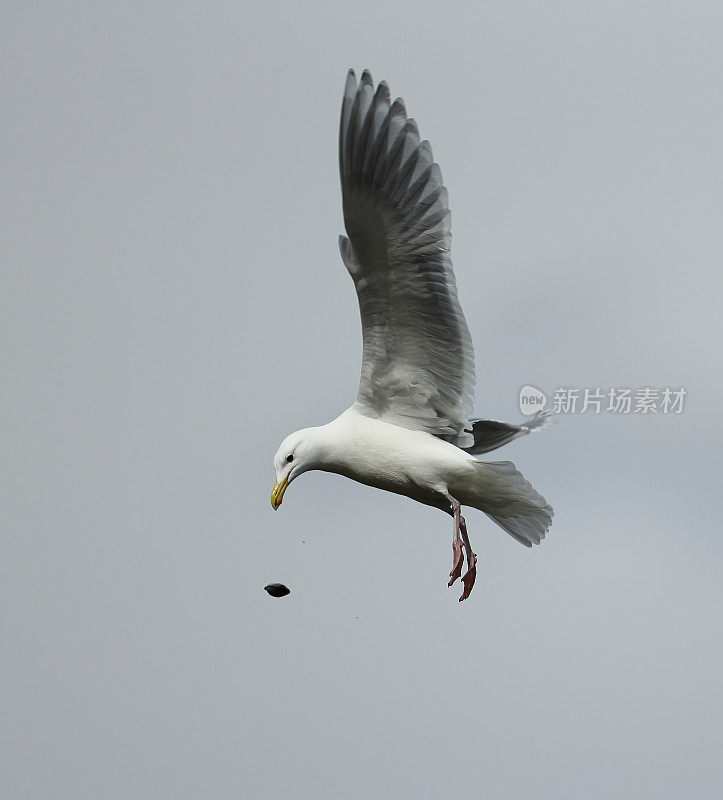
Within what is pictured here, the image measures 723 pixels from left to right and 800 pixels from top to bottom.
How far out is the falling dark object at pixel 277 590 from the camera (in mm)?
13148

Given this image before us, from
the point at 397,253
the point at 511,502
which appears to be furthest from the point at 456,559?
the point at 397,253

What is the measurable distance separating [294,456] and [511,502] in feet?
5.27

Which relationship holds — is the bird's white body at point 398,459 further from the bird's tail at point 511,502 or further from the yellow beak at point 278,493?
the yellow beak at point 278,493

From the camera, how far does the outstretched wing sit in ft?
39.4

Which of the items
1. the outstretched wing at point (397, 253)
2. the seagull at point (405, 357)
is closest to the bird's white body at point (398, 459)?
the seagull at point (405, 357)

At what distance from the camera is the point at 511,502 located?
12820 mm

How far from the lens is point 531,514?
513 inches

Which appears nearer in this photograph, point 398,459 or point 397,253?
point 397,253

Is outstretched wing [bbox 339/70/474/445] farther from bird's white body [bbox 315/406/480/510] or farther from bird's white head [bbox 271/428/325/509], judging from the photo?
bird's white head [bbox 271/428/325/509]

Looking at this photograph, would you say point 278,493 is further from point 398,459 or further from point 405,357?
point 405,357

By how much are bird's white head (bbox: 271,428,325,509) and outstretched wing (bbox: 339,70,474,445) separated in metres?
0.52

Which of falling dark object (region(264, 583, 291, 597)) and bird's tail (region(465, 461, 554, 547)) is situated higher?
bird's tail (region(465, 461, 554, 547))

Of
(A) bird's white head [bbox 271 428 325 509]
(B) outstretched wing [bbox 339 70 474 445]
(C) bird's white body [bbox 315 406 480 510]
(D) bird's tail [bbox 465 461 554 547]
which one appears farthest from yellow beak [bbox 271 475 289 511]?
(D) bird's tail [bbox 465 461 554 547]

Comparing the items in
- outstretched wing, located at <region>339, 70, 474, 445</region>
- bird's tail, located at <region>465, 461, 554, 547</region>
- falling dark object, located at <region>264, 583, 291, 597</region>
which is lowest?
Result: falling dark object, located at <region>264, 583, 291, 597</region>
